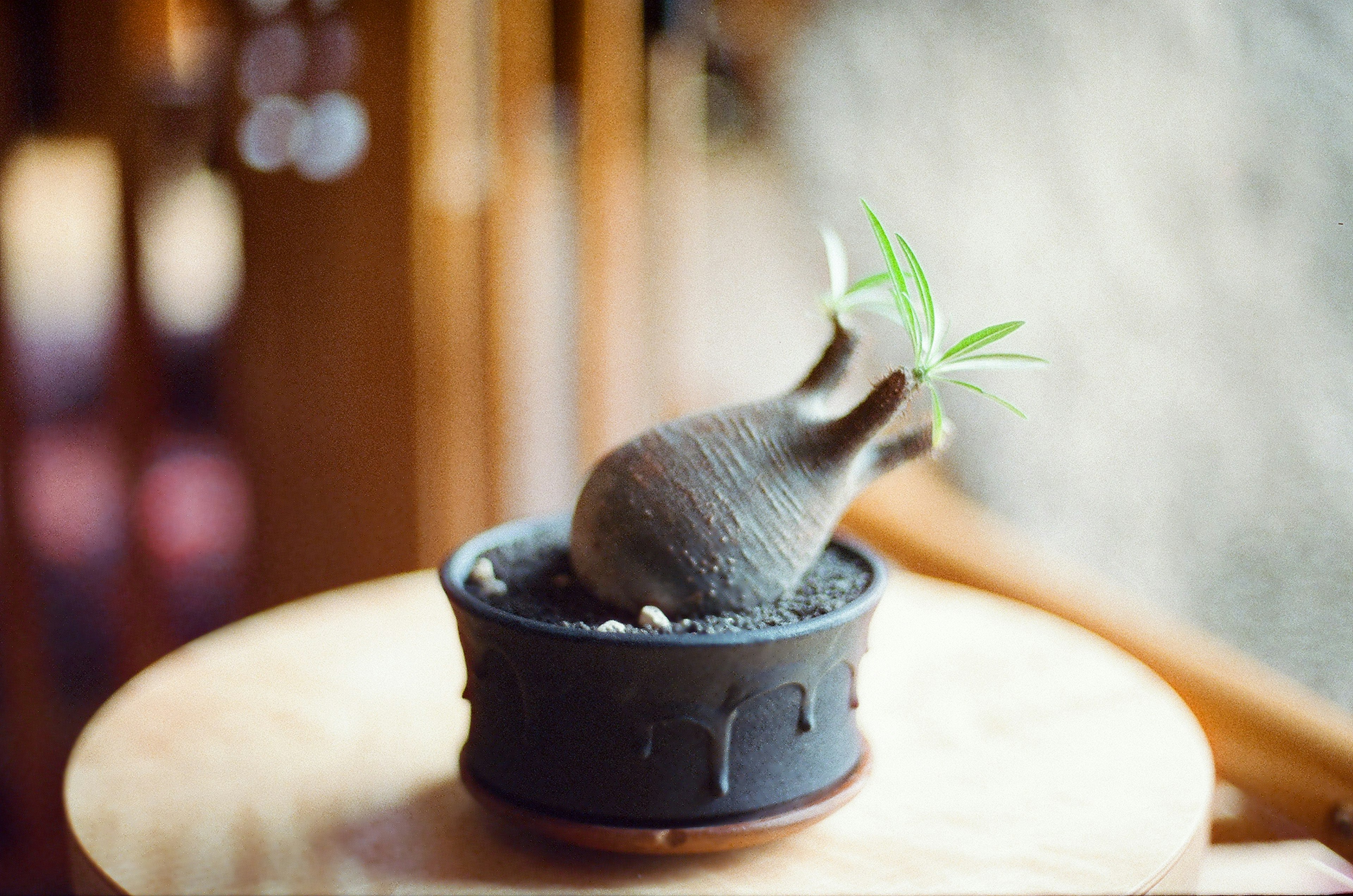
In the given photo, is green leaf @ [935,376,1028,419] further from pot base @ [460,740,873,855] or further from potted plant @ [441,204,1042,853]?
pot base @ [460,740,873,855]

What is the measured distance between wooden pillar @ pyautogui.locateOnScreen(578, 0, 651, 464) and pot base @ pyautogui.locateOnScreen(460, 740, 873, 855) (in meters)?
1.27

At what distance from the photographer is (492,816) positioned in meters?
0.69

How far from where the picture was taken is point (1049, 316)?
136 cm

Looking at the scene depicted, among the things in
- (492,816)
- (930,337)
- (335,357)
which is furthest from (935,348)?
(335,357)

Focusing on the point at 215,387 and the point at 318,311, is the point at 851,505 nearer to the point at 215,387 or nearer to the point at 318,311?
the point at 318,311

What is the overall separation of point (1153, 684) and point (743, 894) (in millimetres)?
441

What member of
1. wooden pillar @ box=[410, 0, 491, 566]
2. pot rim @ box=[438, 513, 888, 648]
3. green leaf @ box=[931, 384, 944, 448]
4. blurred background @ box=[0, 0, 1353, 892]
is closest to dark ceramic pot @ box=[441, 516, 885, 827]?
pot rim @ box=[438, 513, 888, 648]

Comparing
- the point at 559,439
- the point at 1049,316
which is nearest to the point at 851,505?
the point at 1049,316

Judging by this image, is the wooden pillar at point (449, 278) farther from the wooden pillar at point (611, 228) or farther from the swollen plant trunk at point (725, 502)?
the swollen plant trunk at point (725, 502)

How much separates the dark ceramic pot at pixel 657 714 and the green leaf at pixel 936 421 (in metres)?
0.11

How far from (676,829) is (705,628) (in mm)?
117

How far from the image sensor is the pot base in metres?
0.61

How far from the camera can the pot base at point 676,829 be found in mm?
611

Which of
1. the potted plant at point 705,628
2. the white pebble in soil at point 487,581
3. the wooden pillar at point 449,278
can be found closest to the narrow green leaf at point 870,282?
the potted plant at point 705,628
